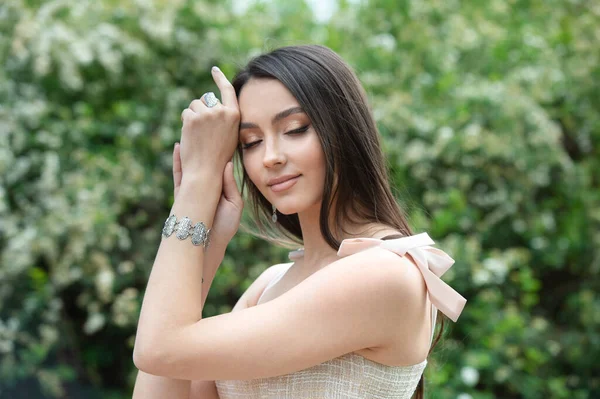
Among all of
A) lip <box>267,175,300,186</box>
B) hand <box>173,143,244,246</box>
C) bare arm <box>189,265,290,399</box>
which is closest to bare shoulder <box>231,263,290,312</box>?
bare arm <box>189,265,290,399</box>

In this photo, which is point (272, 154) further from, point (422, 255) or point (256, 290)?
point (256, 290)

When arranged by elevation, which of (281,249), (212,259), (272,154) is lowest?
(281,249)

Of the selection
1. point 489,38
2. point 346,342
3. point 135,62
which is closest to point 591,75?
point 489,38

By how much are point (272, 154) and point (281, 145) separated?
3 cm

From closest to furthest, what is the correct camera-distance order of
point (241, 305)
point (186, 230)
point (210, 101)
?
point (186, 230) → point (210, 101) → point (241, 305)

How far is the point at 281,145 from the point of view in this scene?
1.52 meters

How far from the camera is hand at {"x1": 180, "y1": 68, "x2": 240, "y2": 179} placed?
1.58 metres

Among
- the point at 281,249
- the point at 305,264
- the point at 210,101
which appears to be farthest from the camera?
the point at 281,249

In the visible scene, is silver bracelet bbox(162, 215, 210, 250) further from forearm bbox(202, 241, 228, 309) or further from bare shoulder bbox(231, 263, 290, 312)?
bare shoulder bbox(231, 263, 290, 312)

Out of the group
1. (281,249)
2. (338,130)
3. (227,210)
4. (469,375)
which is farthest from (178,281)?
(281,249)

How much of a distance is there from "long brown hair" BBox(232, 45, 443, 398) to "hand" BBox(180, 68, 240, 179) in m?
0.09

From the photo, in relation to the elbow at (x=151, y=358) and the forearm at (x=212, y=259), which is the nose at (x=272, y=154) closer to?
the forearm at (x=212, y=259)

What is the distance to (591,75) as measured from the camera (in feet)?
16.4

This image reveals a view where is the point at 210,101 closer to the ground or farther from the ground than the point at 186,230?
farther from the ground
